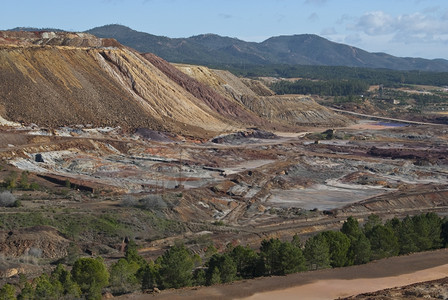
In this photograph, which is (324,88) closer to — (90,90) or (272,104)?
(272,104)

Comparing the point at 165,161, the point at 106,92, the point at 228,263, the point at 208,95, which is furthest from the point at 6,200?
the point at 208,95

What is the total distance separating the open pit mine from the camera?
4356 cm

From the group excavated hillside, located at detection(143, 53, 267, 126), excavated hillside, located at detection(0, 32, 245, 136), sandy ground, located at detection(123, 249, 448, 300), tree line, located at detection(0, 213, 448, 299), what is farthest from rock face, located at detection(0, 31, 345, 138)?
sandy ground, located at detection(123, 249, 448, 300)

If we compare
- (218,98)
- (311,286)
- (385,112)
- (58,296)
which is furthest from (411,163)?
(385,112)

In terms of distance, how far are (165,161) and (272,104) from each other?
169ft

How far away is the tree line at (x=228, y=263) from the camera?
27.3 metres

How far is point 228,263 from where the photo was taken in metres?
30.0

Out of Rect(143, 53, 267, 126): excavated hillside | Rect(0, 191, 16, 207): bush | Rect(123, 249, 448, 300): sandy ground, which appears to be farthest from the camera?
Rect(143, 53, 267, 126): excavated hillside

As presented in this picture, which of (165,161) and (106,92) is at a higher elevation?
(106,92)

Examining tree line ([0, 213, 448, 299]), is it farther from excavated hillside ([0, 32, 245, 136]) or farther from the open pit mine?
excavated hillside ([0, 32, 245, 136])

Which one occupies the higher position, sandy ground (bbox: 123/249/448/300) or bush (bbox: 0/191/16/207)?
bush (bbox: 0/191/16/207)

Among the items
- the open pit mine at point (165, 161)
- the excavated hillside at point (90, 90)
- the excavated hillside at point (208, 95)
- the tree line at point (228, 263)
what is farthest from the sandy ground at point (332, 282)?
the excavated hillside at point (208, 95)

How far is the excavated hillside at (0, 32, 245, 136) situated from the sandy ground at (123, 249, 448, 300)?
161ft

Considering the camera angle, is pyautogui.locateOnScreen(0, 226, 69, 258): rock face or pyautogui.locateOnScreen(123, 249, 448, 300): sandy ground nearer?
pyautogui.locateOnScreen(123, 249, 448, 300): sandy ground
